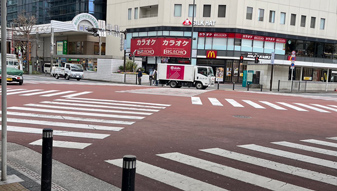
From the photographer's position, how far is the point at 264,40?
43188 millimetres

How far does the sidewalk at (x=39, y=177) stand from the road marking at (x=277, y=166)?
2891mm

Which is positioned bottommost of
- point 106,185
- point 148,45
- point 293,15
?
point 106,185

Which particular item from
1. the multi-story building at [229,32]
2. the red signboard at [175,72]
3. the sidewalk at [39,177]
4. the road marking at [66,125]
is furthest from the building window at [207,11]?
the sidewalk at [39,177]

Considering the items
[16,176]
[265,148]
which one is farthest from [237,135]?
[16,176]

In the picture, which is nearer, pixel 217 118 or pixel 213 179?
pixel 213 179

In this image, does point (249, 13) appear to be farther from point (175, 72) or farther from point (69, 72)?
point (69, 72)

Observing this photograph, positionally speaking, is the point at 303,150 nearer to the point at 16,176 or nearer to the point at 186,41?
the point at 16,176

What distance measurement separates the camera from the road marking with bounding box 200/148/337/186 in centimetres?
529

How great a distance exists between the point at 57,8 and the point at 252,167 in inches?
2834

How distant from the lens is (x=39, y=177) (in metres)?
4.85

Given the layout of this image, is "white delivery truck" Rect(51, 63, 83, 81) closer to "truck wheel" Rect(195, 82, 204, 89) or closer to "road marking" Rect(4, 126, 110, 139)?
"truck wheel" Rect(195, 82, 204, 89)

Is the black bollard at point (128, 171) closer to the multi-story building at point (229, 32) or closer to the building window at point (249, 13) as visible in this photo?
the multi-story building at point (229, 32)

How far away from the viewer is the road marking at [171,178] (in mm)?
4727

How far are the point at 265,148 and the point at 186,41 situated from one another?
36.2 m
